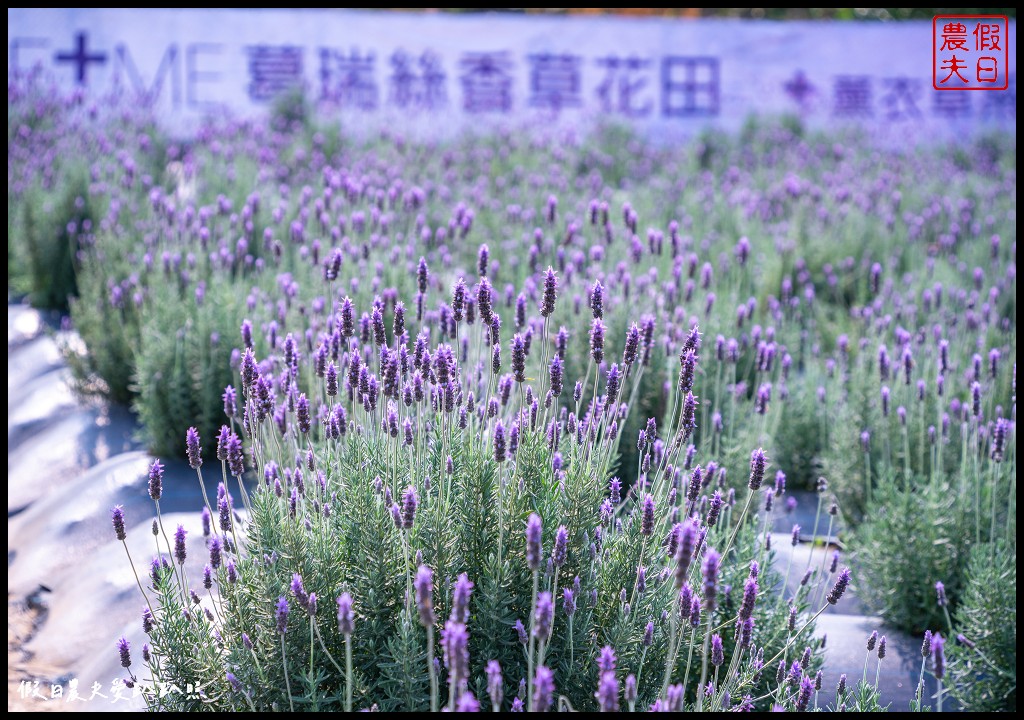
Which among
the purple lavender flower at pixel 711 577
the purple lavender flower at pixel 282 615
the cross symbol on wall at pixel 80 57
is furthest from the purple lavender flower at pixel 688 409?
the cross symbol on wall at pixel 80 57

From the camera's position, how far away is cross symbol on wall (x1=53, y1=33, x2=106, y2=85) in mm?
10375

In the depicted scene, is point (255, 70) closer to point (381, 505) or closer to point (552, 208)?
point (552, 208)

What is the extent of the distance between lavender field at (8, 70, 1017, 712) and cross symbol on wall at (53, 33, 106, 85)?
9.45ft

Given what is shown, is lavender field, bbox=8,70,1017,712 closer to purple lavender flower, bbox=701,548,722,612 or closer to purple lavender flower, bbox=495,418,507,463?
purple lavender flower, bbox=701,548,722,612

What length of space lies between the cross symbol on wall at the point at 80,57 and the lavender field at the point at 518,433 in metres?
2.88

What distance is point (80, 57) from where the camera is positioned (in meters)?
10.4

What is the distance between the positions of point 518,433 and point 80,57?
9.96 meters

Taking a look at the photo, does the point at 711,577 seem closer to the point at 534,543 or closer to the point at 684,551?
the point at 684,551

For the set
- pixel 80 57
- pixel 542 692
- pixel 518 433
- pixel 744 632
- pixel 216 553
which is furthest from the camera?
pixel 80 57

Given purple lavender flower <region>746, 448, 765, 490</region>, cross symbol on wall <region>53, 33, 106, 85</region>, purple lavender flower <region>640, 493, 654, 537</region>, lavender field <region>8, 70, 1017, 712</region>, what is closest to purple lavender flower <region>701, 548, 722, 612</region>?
lavender field <region>8, 70, 1017, 712</region>

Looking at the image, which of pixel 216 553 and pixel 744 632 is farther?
pixel 216 553

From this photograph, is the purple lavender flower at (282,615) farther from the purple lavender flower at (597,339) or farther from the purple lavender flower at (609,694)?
the purple lavender flower at (597,339)

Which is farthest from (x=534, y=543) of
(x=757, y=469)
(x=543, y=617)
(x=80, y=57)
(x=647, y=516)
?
(x=80, y=57)

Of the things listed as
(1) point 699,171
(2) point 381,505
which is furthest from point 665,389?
(1) point 699,171
